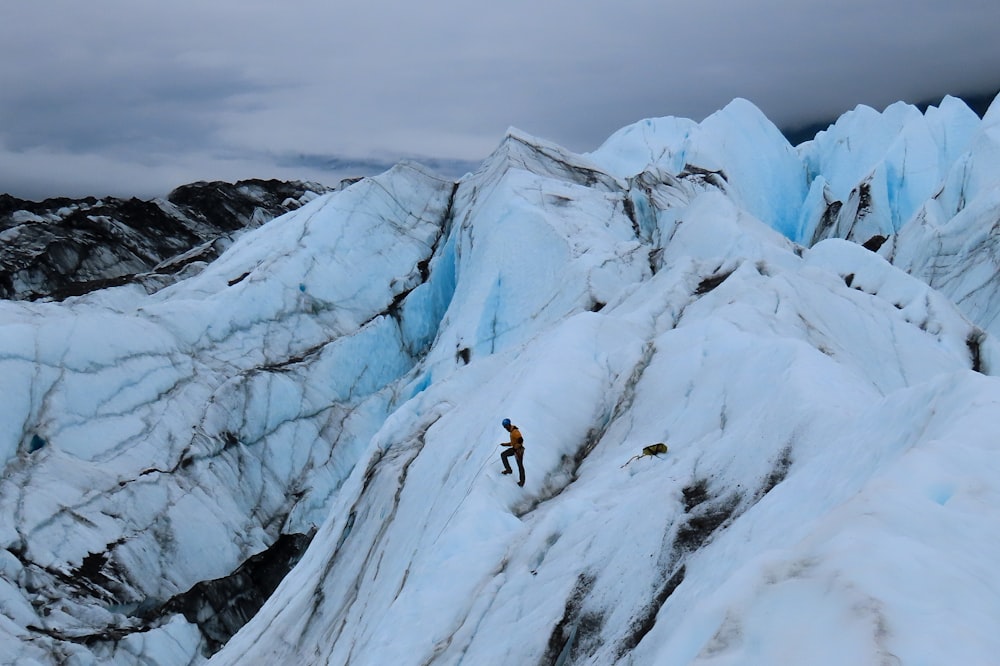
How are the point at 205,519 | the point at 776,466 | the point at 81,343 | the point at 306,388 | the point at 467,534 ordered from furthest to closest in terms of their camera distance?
the point at 306,388 < the point at 81,343 < the point at 205,519 < the point at 467,534 < the point at 776,466

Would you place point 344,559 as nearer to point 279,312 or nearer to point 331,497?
point 331,497

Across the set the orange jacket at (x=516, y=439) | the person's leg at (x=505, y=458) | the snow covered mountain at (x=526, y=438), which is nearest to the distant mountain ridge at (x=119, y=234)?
the snow covered mountain at (x=526, y=438)

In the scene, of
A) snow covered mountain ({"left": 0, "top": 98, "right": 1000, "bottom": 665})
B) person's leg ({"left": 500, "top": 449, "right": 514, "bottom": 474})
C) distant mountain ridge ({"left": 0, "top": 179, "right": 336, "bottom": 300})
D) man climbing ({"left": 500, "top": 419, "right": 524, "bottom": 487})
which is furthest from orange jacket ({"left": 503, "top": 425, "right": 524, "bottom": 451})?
distant mountain ridge ({"left": 0, "top": 179, "right": 336, "bottom": 300})

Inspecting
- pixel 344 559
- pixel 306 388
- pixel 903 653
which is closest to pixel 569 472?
pixel 344 559

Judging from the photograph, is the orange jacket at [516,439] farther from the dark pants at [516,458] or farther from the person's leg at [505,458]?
the person's leg at [505,458]

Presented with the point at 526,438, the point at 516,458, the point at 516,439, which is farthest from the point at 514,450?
the point at 526,438

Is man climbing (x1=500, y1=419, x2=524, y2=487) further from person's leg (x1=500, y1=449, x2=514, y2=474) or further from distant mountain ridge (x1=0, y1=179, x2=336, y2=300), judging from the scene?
distant mountain ridge (x1=0, y1=179, x2=336, y2=300)
